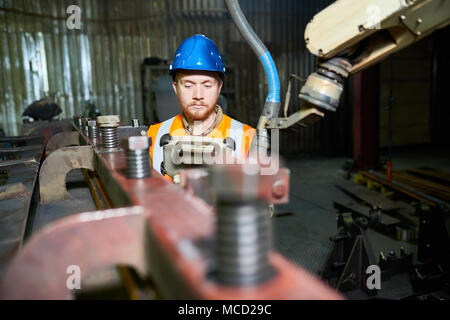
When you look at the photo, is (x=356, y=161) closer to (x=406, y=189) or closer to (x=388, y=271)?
(x=406, y=189)

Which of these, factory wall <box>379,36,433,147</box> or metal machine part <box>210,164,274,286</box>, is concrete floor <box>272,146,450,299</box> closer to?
factory wall <box>379,36,433,147</box>

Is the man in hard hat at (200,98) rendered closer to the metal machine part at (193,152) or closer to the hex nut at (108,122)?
the hex nut at (108,122)

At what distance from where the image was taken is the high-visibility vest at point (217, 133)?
6.57ft

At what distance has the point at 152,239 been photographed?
60cm

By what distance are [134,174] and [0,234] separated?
538mm

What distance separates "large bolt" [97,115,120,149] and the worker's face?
510mm

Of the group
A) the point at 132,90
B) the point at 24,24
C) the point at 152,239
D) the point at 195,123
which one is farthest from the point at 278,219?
the point at 24,24

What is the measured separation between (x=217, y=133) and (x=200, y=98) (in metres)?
0.26

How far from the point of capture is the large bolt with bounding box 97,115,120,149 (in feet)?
4.82

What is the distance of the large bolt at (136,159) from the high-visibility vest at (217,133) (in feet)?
3.23

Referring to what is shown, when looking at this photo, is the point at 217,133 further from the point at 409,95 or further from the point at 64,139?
the point at 409,95

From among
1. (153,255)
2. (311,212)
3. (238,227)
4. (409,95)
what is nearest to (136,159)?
(153,255)

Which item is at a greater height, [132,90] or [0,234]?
[132,90]

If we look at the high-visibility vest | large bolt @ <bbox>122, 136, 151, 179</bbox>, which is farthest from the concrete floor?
large bolt @ <bbox>122, 136, 151, 179</bbox>
